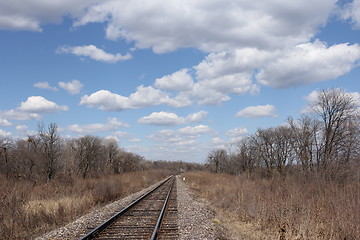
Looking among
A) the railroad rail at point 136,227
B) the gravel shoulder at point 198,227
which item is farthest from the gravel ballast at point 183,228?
the railroad rail at point 136,227

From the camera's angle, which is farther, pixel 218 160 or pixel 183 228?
pixel 218 160

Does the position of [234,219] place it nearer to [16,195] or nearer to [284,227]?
[284,227]

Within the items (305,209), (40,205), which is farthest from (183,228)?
(40,205)

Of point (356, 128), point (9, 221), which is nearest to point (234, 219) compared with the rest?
point (9, 221)

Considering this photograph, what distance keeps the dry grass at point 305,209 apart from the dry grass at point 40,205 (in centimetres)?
805

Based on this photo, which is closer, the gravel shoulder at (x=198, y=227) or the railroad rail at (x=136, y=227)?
the railroad rail at (x=136, y=227)

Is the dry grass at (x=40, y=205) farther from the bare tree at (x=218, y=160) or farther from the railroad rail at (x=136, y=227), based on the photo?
the bare tree at (x=218, y=160)

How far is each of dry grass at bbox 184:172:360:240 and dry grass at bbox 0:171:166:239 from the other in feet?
26.4

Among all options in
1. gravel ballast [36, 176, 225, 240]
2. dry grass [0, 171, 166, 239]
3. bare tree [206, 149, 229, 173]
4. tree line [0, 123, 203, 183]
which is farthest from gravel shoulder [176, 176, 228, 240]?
bare tree [206, 149, 229, 173]

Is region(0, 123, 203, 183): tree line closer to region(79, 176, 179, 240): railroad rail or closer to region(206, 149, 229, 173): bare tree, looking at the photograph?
region(79, 176, 179, 240): railroad rail

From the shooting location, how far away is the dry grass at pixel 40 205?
10844 mm

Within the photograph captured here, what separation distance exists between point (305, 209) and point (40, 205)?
11539mm

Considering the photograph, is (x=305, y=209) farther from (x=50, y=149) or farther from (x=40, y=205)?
(x=50, y=149)

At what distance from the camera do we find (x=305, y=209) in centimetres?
1045
